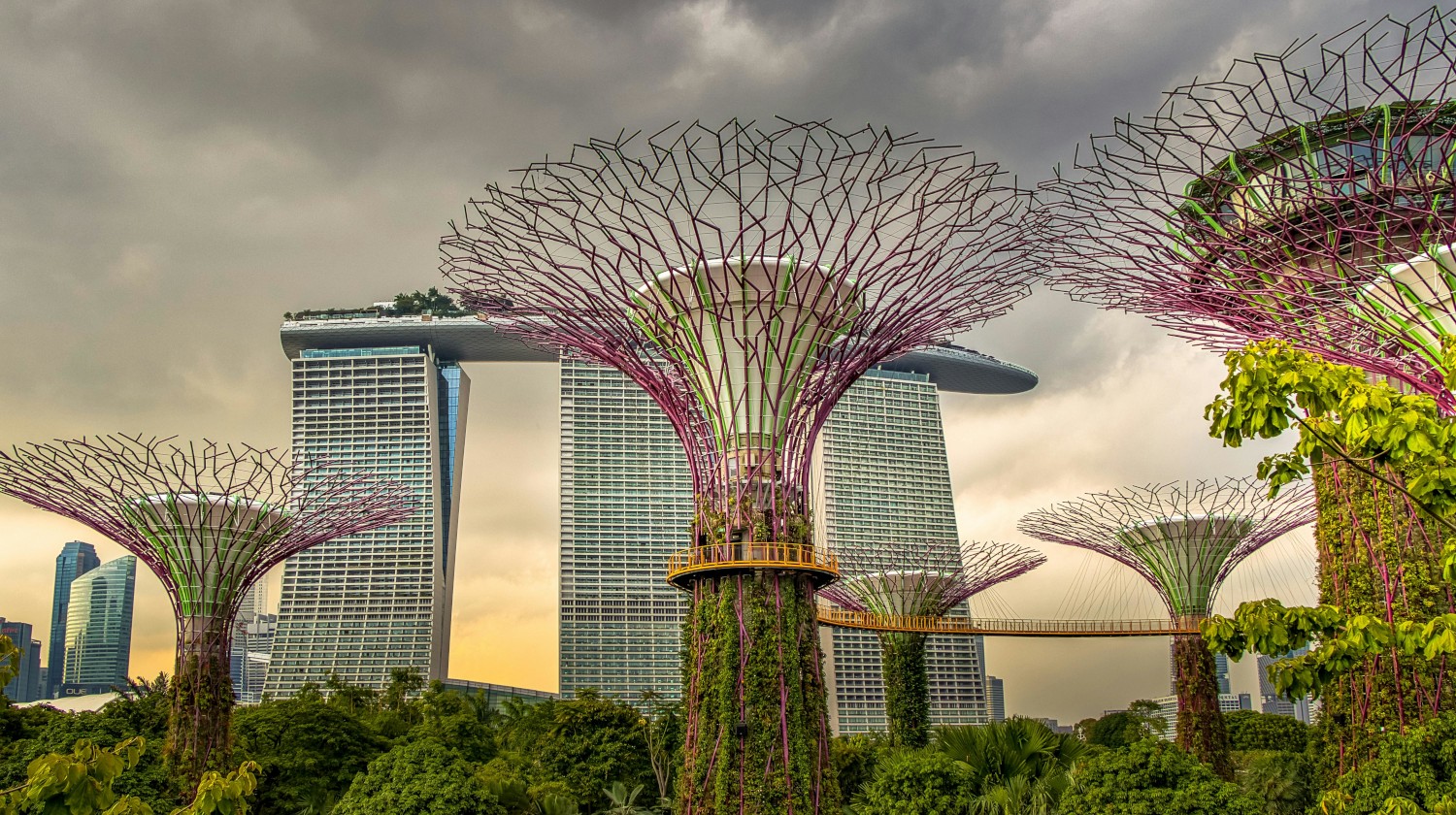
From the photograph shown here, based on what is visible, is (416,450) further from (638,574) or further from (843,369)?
(843,369)

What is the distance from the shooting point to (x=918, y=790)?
23672mm

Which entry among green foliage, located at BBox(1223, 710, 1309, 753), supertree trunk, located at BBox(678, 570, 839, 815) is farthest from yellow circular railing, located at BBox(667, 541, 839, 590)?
green foliage, located at BBox(1223, 710, 1309, 753)

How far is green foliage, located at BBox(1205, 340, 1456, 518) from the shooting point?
806cm

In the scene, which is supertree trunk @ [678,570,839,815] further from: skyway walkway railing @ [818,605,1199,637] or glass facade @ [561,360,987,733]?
glass facade @ [561,360,987,733]

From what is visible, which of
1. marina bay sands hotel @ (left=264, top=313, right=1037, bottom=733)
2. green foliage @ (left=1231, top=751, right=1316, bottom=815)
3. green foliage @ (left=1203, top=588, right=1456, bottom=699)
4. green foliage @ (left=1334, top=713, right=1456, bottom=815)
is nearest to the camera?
green foliage @ (left=1203, top=588, right=1456, bottom=699)

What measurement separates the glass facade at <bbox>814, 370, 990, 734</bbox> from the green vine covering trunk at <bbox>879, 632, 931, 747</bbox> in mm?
50563

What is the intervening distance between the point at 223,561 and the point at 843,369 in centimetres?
1668

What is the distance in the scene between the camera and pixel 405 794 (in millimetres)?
22906

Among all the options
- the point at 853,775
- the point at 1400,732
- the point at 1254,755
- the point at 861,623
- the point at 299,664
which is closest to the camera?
the point at 1400,732

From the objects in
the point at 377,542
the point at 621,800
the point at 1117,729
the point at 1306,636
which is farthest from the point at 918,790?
the point at 377,542

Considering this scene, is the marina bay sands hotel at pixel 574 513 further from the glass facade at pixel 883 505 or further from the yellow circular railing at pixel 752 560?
the yellow circular railing at pixel 752 560

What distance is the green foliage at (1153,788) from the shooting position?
763 inches

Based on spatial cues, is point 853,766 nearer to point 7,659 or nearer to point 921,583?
point 921,583

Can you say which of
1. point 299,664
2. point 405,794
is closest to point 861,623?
point 405,794
